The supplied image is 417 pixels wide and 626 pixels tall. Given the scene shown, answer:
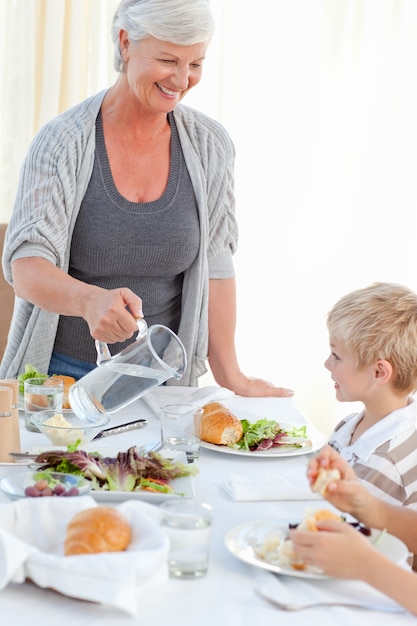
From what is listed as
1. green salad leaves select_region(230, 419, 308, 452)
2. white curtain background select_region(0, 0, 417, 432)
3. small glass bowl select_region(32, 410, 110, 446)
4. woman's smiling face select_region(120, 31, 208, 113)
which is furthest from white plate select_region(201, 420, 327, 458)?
white curtain background select_region(0, 0, 417, 432)

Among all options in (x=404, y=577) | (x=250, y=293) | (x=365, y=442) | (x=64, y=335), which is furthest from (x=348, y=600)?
(x=250, y=293)

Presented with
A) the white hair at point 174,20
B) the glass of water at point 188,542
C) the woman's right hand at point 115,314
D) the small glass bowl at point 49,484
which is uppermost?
the white hair at point 174,20

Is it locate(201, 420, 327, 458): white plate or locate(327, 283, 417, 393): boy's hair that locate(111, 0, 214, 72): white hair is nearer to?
locate(327, 283, 417, 393): boy's hair

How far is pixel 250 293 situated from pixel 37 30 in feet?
4.86

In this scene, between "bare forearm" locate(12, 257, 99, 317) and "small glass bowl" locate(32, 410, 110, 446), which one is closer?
"small glass bowl" locate(32, 410, 110, 446)

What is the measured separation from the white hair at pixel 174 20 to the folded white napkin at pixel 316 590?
1333 millimetres

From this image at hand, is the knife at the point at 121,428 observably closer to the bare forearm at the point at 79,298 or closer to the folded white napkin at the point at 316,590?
the bare forearm at the point at 79,298

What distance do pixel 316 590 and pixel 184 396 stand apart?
110 centimetres

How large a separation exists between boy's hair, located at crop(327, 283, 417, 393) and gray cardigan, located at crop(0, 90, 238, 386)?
566mm

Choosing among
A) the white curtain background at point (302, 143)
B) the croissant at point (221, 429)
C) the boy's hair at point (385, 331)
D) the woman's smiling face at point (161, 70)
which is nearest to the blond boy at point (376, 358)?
the boy's hair at point (385, 331)

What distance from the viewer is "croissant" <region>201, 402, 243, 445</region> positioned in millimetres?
1710

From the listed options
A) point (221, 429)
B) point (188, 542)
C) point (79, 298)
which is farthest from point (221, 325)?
point (188, 542)

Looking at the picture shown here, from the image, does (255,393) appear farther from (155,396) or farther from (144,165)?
(144,165)

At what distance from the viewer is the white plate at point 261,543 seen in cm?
110
